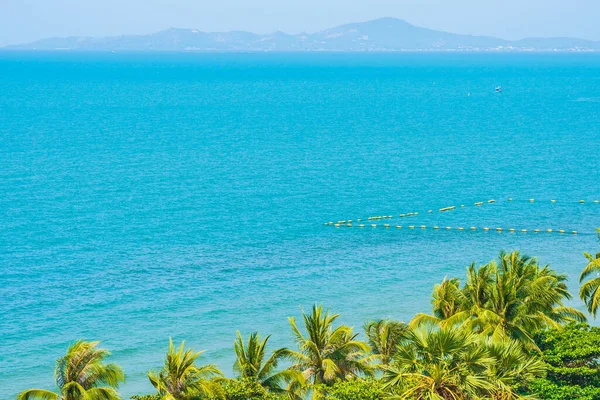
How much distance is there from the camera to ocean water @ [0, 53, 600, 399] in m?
53.5

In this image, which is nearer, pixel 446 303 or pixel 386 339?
pixel 386 339

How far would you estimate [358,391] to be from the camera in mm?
28016

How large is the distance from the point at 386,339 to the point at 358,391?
6476mm

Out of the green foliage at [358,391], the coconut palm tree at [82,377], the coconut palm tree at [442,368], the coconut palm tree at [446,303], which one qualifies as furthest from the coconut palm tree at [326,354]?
the coconut palm tree at [82,377]

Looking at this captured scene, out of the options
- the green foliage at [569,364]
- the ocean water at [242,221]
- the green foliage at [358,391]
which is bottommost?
the ocean water at [242,221]

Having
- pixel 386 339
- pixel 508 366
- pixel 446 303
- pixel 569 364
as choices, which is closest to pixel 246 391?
pixel 386 339

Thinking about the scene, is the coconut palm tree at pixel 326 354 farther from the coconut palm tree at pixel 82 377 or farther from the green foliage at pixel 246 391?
the coconut palm tree at pixel 82 377

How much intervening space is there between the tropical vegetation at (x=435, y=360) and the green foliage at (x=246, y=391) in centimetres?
3

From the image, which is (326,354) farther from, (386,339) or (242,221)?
(242,221)

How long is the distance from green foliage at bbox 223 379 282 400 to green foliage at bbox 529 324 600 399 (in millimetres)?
9795

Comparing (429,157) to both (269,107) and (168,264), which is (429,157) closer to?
(168,264)

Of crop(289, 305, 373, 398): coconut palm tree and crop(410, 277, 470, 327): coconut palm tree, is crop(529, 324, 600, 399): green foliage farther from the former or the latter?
crop(289, 305, 373, 398): coconut palm tree

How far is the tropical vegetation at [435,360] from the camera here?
27172mm

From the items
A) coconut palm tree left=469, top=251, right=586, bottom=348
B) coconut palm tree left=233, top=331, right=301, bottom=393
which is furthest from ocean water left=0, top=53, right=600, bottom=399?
coconut palm tree left=469, top=251, right=586, bottom=348
